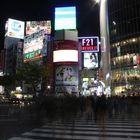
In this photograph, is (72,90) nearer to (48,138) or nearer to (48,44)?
(48,44)

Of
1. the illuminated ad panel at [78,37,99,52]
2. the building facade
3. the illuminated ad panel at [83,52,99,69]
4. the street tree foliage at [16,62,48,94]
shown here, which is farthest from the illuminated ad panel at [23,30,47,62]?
the building facade

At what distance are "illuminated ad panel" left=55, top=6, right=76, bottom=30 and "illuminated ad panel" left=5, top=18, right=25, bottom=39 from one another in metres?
45.8

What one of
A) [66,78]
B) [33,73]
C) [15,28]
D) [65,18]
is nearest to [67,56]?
[66,78]

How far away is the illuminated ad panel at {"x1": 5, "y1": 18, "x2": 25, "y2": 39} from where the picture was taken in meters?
104

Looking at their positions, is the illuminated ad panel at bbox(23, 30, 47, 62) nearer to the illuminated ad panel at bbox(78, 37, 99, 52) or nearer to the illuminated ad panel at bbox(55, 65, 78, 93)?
the illuminated ad panel at bbox(78, 37, 99, 52)

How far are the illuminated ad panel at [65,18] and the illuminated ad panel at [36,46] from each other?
4.45 meters

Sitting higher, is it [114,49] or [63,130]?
[114,49]

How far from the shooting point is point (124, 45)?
248 feet

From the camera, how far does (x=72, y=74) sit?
4319cm

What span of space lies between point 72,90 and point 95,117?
1017 inches

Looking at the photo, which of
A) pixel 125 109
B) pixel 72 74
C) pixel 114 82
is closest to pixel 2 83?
pixel 114 82

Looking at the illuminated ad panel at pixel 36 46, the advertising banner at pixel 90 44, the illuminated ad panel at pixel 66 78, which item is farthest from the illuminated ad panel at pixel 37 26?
the illuminated ad panel at pixel 66 78

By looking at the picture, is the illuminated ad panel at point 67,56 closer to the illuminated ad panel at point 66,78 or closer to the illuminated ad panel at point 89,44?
the illuminated ad panel at point 66,78

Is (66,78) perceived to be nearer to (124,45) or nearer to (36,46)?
(36,46)
